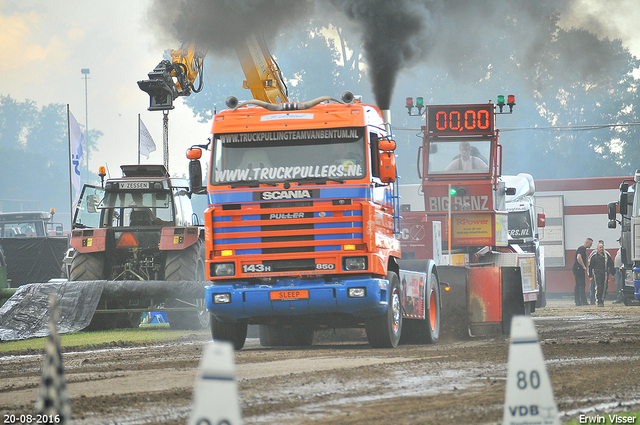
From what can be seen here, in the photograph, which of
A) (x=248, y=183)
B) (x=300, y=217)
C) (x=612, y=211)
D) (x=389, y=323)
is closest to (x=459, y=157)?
(x=612, y=211)

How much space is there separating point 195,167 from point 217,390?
8.76 m

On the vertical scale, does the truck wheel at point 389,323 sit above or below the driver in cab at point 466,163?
below

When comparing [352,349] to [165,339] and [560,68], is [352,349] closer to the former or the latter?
[165,339]

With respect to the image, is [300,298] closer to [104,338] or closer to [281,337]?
[281,337]

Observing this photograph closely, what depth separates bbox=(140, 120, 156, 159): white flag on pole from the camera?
26.9 m

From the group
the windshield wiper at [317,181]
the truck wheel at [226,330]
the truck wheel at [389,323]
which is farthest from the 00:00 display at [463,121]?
the truck wheel at [226,330]

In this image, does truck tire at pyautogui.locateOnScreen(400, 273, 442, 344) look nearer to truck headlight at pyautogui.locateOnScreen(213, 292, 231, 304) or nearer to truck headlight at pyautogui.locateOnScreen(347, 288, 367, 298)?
truck headlight at pyautogui.locateOnScreen(347, 288, 367, 298)

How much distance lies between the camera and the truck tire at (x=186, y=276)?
55.7 feet

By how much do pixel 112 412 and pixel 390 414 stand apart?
2.04 meters

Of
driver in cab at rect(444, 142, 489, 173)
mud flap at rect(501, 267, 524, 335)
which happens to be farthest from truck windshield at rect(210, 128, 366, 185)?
driver in cab at rect(444, 142, 489, 173)

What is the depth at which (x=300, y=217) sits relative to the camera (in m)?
11.6

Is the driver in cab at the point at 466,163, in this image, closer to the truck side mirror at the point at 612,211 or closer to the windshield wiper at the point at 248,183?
the truck side mirror at the point at 612,211

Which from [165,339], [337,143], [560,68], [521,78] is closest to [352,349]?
[337,143]

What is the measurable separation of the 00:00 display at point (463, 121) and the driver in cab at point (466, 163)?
0.38 meters
